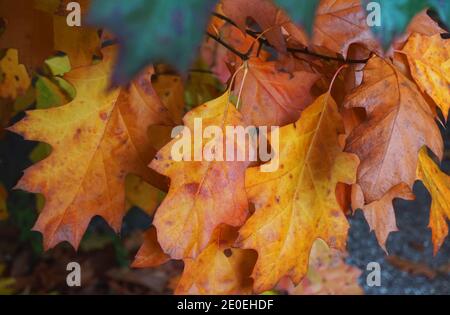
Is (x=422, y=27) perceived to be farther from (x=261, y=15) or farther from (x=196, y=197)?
(x=196, y=197)

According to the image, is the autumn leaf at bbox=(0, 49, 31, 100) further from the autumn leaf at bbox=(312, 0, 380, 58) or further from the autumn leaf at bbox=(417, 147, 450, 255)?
the autumn leaf at bbox=(417, 147, 450, 255)

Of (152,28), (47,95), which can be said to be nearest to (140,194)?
(47,95)

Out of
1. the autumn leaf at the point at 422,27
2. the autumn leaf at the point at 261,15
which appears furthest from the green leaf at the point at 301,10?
the autumn leaf at the point at 422,27

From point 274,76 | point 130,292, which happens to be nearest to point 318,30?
point 274,76

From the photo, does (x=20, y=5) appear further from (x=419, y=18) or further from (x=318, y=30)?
(x=419, y=18)

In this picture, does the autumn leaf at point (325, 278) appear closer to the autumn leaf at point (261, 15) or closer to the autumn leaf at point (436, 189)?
the autumn leaf at point (436, 189)

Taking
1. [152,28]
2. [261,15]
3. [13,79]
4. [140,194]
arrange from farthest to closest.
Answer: [140,194], [13,79], [261,15], [152,28]
